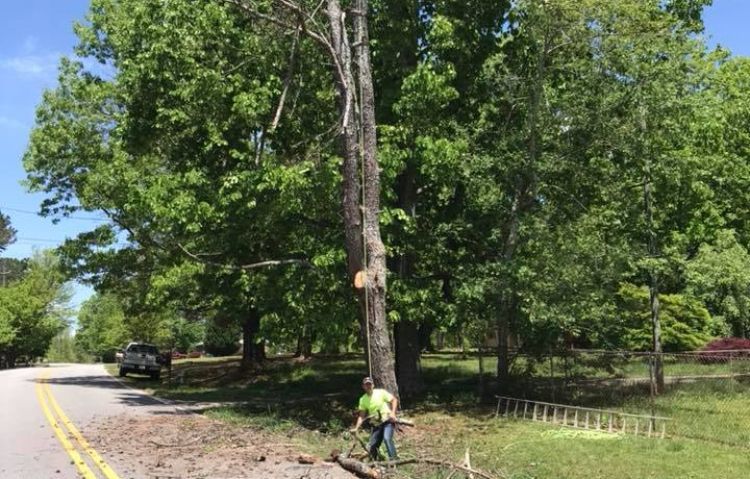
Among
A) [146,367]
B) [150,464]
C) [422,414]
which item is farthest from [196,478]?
[146,367]

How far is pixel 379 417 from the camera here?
11289 mm

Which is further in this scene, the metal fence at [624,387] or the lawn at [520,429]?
the metal fence at [624,387]

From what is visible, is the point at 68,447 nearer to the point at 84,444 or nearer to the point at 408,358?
the point at 84,444

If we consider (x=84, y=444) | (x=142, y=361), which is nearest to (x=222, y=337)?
(x=142, y=361)

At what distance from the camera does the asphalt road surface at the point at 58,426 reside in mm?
10617

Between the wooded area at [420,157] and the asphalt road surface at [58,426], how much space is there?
5121 millimetres

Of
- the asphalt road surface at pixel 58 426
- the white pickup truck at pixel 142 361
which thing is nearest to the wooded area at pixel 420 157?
the asphalt road surface at pixel 58 426

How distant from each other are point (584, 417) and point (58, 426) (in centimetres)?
1166

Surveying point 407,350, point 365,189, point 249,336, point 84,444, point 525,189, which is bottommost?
point 84,444

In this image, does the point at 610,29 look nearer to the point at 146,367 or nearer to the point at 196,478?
the point at 196,478

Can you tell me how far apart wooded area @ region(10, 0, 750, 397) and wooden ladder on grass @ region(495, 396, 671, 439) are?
1.95 meters

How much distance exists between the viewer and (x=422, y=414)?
722 inches

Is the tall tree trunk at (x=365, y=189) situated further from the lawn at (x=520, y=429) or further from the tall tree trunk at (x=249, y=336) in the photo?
the tall tree trunk at (x=249, y=336)

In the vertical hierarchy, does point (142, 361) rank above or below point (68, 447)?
above
